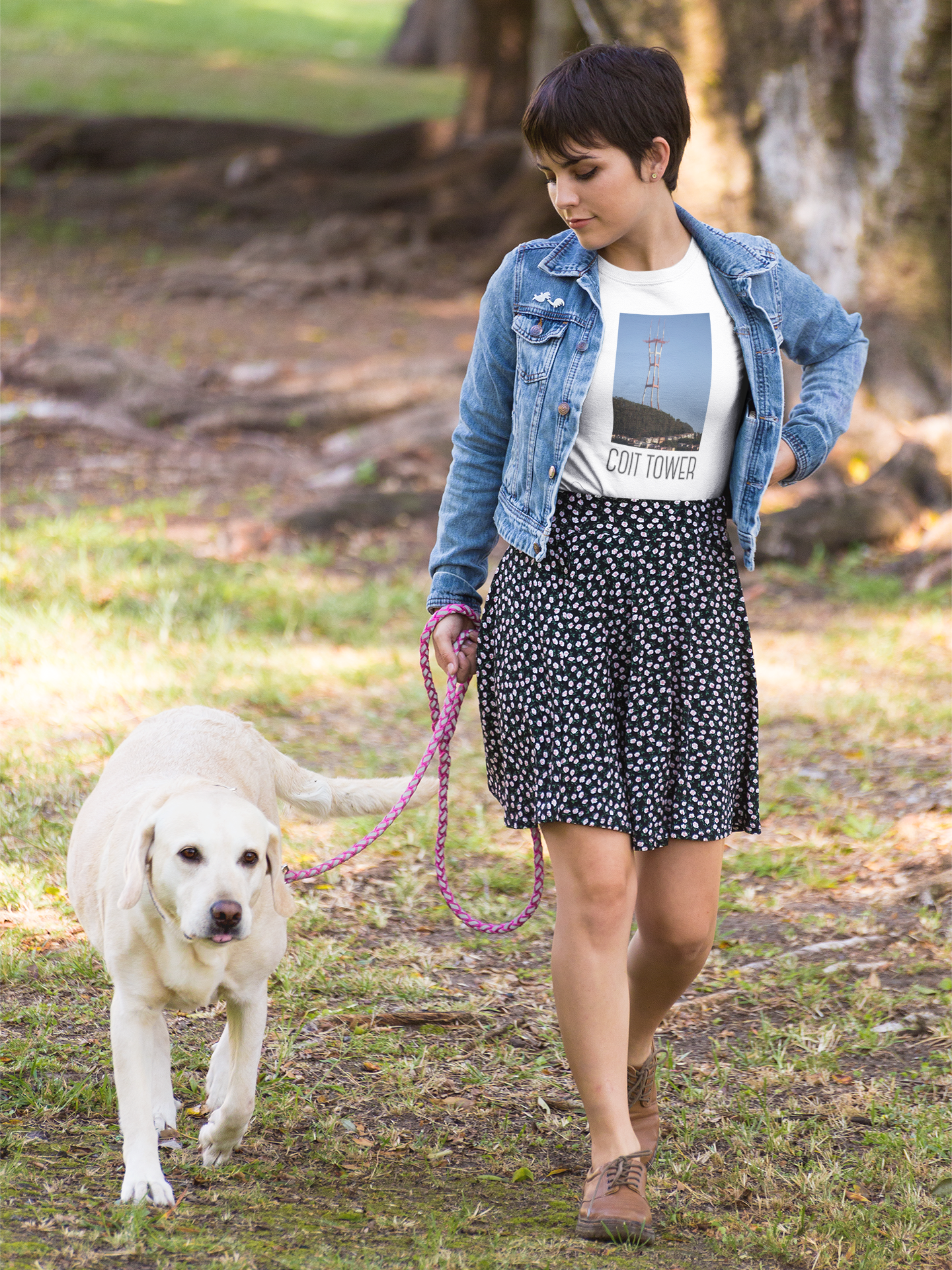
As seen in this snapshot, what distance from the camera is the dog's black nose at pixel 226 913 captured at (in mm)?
2707

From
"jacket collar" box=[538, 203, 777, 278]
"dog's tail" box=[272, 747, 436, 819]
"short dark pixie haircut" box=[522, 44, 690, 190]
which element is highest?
"short dark pixie haircut" box=[522, 44, 690, 190]

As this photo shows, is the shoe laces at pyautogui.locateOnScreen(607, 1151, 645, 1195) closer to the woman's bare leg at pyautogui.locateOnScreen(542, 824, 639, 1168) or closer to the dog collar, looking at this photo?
the woman's bare leg at pyautogui.locateOnScreen(542, 824, 639, 1168)

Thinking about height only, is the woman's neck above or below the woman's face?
below

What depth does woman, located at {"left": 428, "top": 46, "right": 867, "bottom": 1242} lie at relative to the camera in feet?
9.26

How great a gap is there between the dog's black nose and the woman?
2.03 ft

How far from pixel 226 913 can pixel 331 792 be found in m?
0.92

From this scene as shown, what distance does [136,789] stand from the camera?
10.5ft

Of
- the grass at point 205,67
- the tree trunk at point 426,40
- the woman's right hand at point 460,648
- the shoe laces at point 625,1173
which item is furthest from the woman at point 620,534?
the tree trunk at point 426,40

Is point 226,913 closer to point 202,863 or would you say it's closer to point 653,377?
point 202,863

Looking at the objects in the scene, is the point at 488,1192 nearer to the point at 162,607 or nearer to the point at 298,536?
the point at 162,607

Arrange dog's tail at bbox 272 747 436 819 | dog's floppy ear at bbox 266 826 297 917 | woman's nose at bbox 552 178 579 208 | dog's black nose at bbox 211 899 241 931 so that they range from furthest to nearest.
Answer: dog's tail at bbox 272 747 436 819
dog's floppy ear at bbox 266 826 297 917
woman's nose at bbox 552 178 579 208
dog's black nose at bbox 211 899 241 931

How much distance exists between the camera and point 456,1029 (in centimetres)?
384

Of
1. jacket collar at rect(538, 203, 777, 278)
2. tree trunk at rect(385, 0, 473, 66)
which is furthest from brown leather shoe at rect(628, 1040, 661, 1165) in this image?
tree trunk at rect(385, 0, 473, 66)

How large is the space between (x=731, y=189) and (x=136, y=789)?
7534mm
